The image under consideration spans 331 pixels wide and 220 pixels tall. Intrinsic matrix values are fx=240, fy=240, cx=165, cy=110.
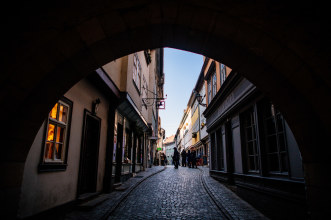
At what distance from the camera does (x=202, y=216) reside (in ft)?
16.6

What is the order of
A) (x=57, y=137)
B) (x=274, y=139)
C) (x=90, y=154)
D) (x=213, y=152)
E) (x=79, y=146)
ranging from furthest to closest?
(x=213, y=152), (x=90, y=154), (x=79, y=146), (x=274, y=139), (x=57, y=137)

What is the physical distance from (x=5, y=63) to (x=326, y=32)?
3590mm

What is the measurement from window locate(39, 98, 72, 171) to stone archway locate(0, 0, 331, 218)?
1.64 m

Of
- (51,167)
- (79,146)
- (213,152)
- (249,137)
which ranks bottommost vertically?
(51,167)

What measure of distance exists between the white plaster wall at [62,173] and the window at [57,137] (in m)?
0.16

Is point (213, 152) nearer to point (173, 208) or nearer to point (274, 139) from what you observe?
point (274, 139)

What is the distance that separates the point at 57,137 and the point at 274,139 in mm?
5013

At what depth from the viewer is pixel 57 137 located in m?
5.32

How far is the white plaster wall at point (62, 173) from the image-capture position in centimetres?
409

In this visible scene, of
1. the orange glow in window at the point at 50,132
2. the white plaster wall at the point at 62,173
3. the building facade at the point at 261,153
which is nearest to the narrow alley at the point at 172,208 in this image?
the building facade at the point at 261,153

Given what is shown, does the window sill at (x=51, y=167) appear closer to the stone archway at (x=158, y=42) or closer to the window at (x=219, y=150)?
the stone archway at (x=158, y=42)

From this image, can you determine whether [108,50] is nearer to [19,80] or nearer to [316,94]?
[19,80]

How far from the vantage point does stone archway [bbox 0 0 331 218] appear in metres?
2.75

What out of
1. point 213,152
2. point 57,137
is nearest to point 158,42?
point 57,137
